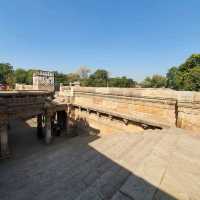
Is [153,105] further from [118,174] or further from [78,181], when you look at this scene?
[78,181]

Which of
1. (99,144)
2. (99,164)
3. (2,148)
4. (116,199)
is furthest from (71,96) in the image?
(116,199)

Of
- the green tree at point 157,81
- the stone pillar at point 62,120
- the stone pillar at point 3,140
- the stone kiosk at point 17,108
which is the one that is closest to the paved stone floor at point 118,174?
the stone pillar at point 3,140

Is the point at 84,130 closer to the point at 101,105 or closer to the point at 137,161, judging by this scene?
the point at 101,105

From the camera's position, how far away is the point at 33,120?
61.7 feet

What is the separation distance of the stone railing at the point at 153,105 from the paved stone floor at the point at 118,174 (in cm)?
164

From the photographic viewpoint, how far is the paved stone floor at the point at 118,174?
269cm

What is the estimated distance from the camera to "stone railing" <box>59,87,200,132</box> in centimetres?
675

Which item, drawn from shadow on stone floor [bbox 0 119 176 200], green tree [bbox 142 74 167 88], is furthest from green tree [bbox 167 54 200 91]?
shadow on stone floor [bbox 0 119 176 200]

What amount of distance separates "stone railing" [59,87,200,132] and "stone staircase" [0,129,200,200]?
1.90 metres

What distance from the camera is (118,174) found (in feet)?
11.0

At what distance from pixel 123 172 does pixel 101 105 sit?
360 inches

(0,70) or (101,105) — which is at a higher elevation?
(0,70)

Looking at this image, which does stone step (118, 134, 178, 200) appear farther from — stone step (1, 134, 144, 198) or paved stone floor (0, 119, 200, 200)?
stone step (1, 134, 144, 198)

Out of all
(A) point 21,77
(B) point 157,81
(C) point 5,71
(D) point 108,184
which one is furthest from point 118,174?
(C) point 5,71
